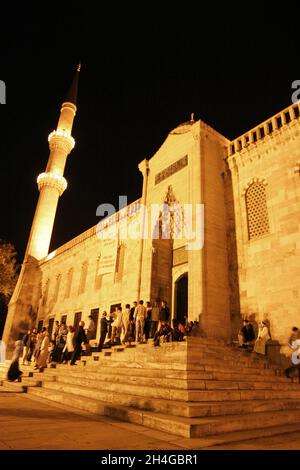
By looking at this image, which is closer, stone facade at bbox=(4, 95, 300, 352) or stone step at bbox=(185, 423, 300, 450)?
stone step at bbox=(185, 423, 300, 450)

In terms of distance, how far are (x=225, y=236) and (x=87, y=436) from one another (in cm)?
1048

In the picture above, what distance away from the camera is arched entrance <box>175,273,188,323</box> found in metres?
14.5

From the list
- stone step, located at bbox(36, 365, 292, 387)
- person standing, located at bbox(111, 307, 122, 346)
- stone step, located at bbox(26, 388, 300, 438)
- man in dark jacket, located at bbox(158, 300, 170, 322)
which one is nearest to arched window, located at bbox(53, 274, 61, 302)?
person standing, located at bbox(111, 307, 122, 346)

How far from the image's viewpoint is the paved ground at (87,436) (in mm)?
3254

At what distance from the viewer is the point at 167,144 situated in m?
16.2

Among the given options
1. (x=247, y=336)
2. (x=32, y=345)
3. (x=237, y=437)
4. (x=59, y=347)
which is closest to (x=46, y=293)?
(x=32, y=345)

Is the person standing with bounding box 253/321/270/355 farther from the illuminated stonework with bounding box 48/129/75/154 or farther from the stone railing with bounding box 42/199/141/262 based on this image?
the illuminated stonework with bounding box 48/129/75/154

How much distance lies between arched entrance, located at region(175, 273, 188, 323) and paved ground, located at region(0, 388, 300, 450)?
981 centimetres

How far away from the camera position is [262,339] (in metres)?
9.53

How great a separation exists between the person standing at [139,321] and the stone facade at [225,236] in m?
1.98

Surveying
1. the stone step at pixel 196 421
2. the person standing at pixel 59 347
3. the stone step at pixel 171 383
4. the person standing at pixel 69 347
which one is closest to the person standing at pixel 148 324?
the person standing at pixel 69 347
